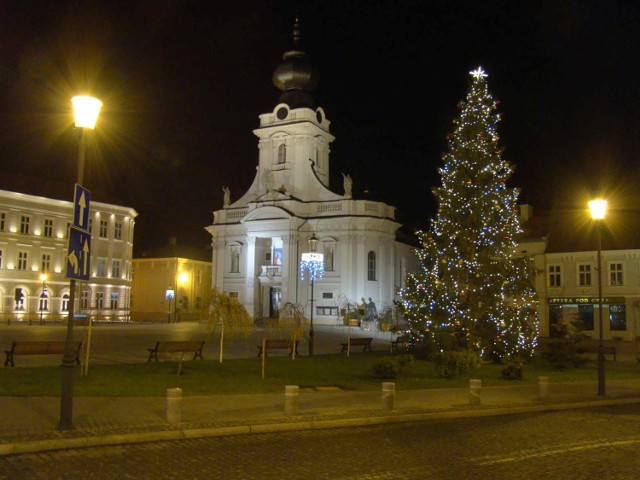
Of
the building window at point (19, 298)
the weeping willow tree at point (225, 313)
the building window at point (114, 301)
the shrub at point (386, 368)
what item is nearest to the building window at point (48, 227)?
the building window at point (19, 298)

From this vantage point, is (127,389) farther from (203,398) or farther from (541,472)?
(541,472)

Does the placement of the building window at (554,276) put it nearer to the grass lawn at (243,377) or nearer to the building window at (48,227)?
the grass lawn at (243,377)

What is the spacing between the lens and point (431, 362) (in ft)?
86.0

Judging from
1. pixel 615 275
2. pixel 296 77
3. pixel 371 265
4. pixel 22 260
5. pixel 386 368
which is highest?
pixel 296 77

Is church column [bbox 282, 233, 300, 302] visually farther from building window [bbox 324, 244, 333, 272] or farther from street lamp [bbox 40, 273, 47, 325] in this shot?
street lamp [bbox 40, 273, 47, 325]

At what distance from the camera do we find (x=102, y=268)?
6769cm

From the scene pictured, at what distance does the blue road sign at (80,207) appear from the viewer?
39.1 ft

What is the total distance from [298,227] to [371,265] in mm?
8172

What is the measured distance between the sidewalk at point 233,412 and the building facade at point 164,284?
62.9 m

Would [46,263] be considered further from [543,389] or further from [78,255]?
[543,389]

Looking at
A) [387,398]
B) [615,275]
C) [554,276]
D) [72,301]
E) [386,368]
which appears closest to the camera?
[72,301]

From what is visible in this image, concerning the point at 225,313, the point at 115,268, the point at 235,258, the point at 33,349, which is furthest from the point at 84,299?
the point at 33,349

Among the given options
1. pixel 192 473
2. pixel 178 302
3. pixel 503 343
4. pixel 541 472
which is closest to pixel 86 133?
pixel 192 473

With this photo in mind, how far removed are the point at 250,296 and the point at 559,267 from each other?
30157 millimetres
